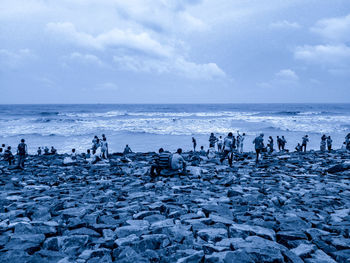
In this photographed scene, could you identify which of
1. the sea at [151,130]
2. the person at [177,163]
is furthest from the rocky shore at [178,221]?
the sea at [151,130]

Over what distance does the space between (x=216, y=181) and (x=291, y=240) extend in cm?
494

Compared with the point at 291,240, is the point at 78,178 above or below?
below

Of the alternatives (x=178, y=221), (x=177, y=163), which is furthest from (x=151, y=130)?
(x=178, y=221)

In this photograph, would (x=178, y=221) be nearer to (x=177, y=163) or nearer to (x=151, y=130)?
(x=177, y=163)

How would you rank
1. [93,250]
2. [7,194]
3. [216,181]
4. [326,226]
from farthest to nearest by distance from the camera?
[216,181] < [7,194] < [326,226] < [93,250]

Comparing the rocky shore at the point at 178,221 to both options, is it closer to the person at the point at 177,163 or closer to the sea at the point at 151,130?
the person at the point at 177,163

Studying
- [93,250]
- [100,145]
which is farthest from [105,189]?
[100,145]

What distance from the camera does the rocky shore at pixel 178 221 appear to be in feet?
12.1

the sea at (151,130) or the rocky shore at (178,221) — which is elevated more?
the rocky shore at (178,221)

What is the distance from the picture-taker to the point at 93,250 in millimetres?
3799

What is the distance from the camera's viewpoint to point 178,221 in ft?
16.0

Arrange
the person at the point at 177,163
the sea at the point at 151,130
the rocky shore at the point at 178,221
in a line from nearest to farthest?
the rocky shore at the point at 178,221, the person at the point at 177,163, the sea at the point at 151,130

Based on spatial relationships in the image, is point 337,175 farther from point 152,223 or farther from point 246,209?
point 152,223

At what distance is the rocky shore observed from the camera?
3678mm
